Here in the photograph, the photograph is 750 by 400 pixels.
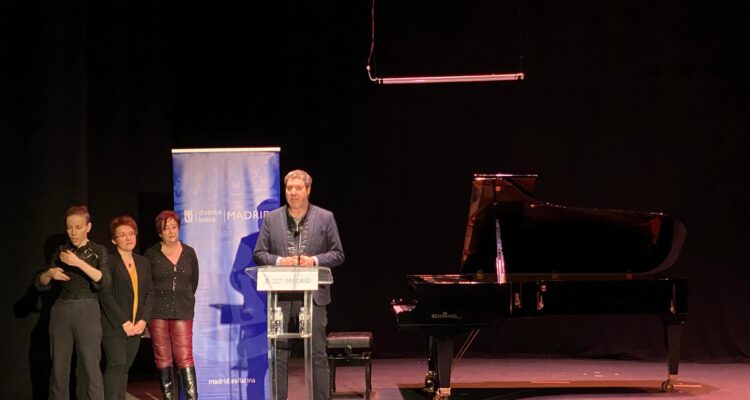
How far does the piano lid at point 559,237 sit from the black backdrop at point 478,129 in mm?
1779

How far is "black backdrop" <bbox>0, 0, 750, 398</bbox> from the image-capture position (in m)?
8.31

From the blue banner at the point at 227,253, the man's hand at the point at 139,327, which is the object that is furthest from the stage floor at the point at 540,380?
the man's hand at the point at 139,327

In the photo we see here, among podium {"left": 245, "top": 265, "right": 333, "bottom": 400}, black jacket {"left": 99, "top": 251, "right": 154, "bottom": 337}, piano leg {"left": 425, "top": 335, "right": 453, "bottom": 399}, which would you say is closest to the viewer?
podium {"left": 245, "top": 265, "right": 333, "bottom": 400}

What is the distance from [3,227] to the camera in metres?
5.67

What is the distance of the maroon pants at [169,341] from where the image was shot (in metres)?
5.91

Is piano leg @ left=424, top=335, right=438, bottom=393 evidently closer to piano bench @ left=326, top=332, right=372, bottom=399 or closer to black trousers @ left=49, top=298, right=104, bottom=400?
piano bench @ left=326, top=332, right=372, bottom=399

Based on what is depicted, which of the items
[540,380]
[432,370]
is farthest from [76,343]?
[540,380]

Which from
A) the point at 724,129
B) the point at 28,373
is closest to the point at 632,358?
the point at 724,129

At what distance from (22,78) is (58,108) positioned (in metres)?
0.34

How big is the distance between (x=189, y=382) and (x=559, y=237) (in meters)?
3.01

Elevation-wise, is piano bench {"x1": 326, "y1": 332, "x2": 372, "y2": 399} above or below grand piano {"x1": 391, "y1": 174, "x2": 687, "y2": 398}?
below

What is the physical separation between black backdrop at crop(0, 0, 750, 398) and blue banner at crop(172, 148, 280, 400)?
1.79 meters

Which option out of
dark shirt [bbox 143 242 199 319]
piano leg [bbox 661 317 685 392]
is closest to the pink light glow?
piano leg [bbox 661 317 685 392]

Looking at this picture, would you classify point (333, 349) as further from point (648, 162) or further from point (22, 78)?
point (648, 162)
